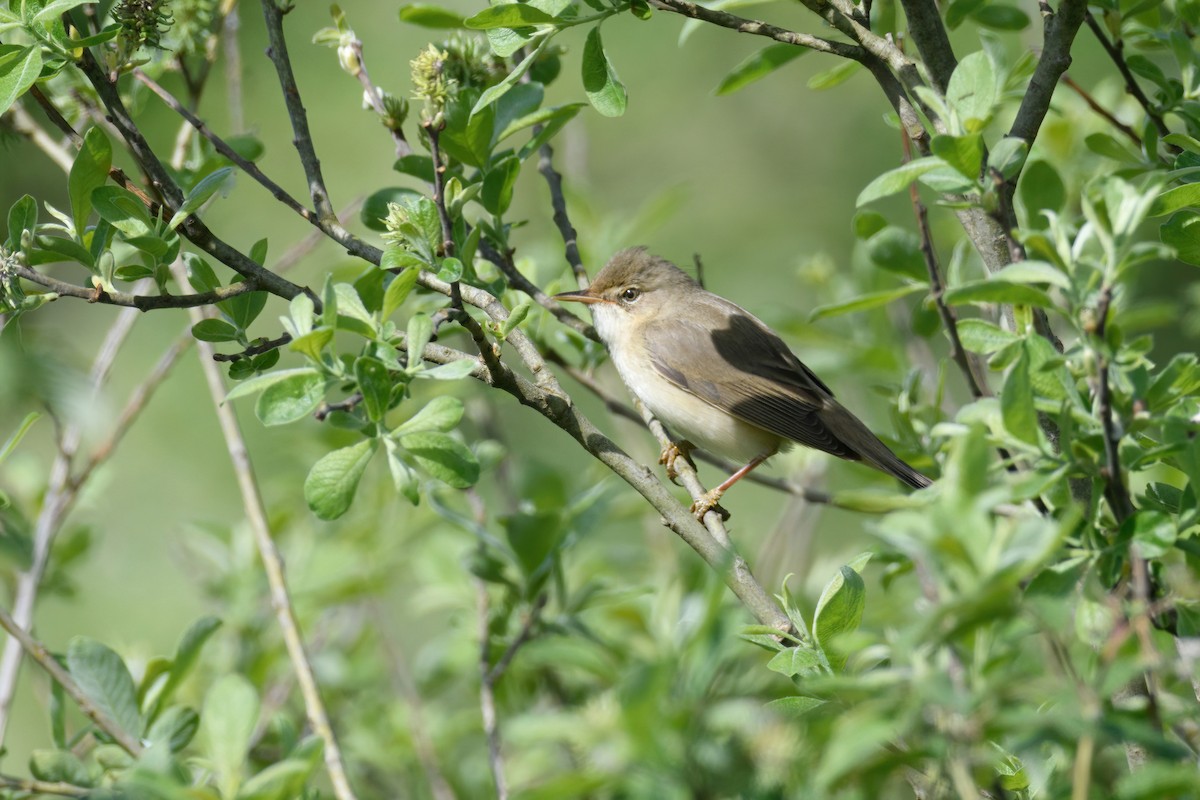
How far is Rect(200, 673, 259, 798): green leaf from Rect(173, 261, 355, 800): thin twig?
360 mm

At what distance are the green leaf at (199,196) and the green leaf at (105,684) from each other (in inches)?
30.5

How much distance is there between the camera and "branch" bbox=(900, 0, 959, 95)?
7.71ft

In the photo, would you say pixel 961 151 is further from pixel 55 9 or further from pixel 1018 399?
pixel 55 9

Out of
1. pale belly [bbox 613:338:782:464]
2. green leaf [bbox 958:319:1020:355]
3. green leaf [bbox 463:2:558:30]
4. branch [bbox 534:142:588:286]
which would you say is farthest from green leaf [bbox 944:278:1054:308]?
pale belly [bbox 613:338:782:464]

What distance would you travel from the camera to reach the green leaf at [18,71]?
1955mm

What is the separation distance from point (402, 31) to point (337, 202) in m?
1.26

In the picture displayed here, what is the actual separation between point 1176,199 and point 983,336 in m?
0.38

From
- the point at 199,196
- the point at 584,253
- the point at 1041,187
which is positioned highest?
the point at 199,196

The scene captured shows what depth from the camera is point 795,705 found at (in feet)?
5.21

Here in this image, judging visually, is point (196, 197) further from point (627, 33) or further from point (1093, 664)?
point (627, 33)

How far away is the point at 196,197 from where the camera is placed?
1971 millimetres

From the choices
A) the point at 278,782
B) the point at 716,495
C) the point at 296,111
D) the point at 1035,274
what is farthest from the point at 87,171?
the point at 716,495

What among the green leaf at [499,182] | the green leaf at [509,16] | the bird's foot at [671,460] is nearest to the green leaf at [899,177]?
the green leaf at [509,16]

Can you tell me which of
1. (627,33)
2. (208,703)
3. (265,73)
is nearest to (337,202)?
(265,73)
